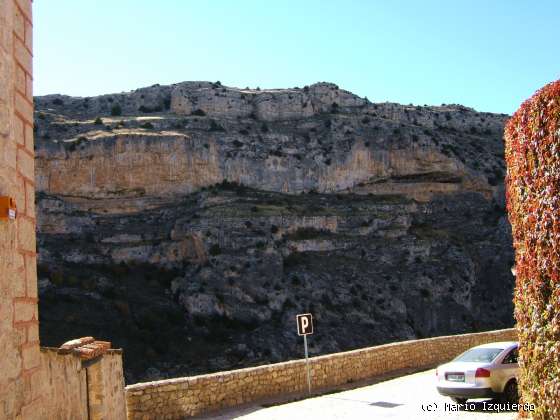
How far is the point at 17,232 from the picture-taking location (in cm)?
570

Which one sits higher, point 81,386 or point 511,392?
point 81,386

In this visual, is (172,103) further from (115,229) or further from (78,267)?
(78,267)

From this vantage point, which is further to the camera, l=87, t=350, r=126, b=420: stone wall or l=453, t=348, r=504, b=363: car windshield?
l=453, t=348, r=504, b=363: car windshield

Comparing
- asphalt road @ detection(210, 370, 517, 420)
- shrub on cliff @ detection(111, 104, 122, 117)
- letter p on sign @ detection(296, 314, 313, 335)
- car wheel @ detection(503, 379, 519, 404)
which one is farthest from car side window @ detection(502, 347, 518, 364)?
shrub on cliff @ detection(111, 104, 122, 117)

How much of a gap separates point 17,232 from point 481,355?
29.7 ft

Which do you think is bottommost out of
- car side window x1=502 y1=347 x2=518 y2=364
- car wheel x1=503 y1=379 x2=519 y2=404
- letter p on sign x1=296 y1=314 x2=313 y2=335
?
car wheel x1=503 y1=379 x2=519 y2=404

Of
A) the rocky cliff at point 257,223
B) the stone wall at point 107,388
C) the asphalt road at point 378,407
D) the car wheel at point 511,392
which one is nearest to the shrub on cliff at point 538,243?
the asphalt road at point 378,407

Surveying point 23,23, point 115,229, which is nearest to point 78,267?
point 115,229

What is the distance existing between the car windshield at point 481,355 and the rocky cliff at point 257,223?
88.0 feet

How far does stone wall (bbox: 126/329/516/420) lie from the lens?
12375 mm

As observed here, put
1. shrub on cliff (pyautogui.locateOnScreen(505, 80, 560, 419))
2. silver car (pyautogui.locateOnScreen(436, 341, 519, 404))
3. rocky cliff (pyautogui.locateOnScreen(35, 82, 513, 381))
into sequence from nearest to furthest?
shrub on cliff (pyautogui.locateOnScreen(505, 80, 560, 419)) → silver car (pyautogui.locateOnScreen(436, 341, 519, 404)) → rocky cliff (pyautogui.locateOnScreen(35, 82, 513, 381))

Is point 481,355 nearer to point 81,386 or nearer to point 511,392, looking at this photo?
point 511,392

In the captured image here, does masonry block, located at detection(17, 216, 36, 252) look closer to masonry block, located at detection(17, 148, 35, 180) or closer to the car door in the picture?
masonry block, located at detection(17, 148, 35, 180)

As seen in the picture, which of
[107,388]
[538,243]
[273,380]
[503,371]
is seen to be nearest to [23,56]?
[107,388]
